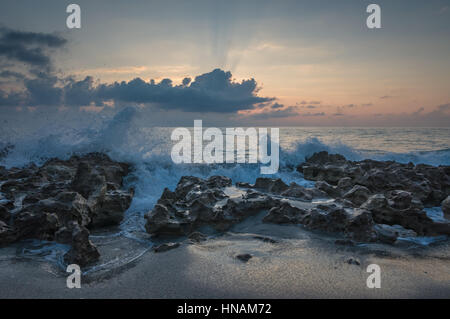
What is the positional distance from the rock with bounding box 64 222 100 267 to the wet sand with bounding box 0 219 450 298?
0.17 metres

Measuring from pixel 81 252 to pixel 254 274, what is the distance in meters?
1.81

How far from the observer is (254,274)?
96.3 inches

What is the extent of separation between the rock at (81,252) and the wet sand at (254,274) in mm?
172

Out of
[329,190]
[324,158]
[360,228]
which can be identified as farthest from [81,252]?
[324,158]

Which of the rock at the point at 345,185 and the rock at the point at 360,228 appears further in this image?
the rock at the point at 345,185

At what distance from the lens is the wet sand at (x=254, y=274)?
219cm

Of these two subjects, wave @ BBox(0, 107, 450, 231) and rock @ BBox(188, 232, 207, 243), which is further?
wave @ BBox(0, 107, 450, 231)

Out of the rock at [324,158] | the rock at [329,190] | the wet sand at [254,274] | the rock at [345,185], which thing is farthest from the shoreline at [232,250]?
the rock at [324,158]

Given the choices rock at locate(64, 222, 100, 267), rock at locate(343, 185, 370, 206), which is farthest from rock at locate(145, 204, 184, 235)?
rock at locate(343, 185, 370, 206)

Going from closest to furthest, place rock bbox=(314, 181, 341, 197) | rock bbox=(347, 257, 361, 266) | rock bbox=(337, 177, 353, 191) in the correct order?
1. rock bbox=(347, 257, 361, 266)
2. rock bbox=(314, 181, 341, 197)
3. rock bbox=(337, 177, 353, 191)

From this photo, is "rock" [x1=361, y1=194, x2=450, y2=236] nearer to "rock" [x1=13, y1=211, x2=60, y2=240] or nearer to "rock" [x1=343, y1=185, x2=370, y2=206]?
"rock" [x1=343, y1=185, x2=370, y2=206]

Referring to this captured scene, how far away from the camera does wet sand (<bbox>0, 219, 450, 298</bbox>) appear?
2193 mm

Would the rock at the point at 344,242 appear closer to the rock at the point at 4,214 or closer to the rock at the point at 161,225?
the rock at the point at 161,225

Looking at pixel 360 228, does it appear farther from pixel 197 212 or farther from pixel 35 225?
pixel 35 225
